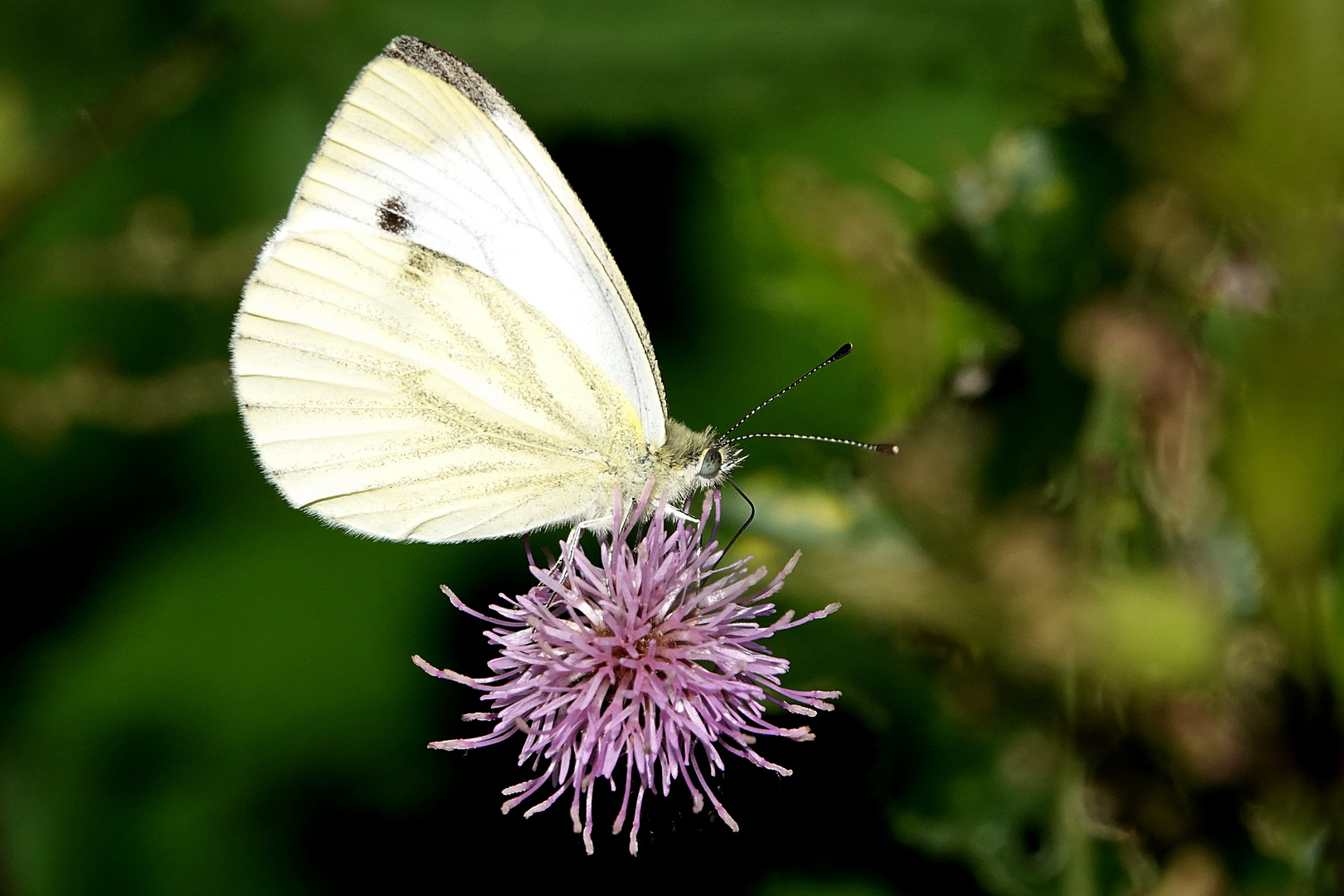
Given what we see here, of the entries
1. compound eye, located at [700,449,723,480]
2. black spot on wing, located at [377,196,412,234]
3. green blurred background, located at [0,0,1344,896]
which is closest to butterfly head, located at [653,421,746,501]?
compound eye, located at [700,449,723,480]

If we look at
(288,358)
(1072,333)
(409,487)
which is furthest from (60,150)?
(1072,333)

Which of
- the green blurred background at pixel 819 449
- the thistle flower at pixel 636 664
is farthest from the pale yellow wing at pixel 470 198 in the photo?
the green blurred background at pixel 819 449

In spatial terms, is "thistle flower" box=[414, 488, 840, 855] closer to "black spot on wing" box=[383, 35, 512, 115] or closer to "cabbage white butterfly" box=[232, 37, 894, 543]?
"cabbage white butterfly" box=[232, 37, 894, 543]

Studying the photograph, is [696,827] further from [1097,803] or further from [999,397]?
[999,397]

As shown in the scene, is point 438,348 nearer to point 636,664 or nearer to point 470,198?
point 470,198

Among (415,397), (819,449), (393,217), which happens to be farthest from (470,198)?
(819,449)

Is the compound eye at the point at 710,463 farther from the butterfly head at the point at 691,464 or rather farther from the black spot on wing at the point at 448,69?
the black spot on wing at the point at 448,69

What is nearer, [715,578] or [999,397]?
[999,397]
